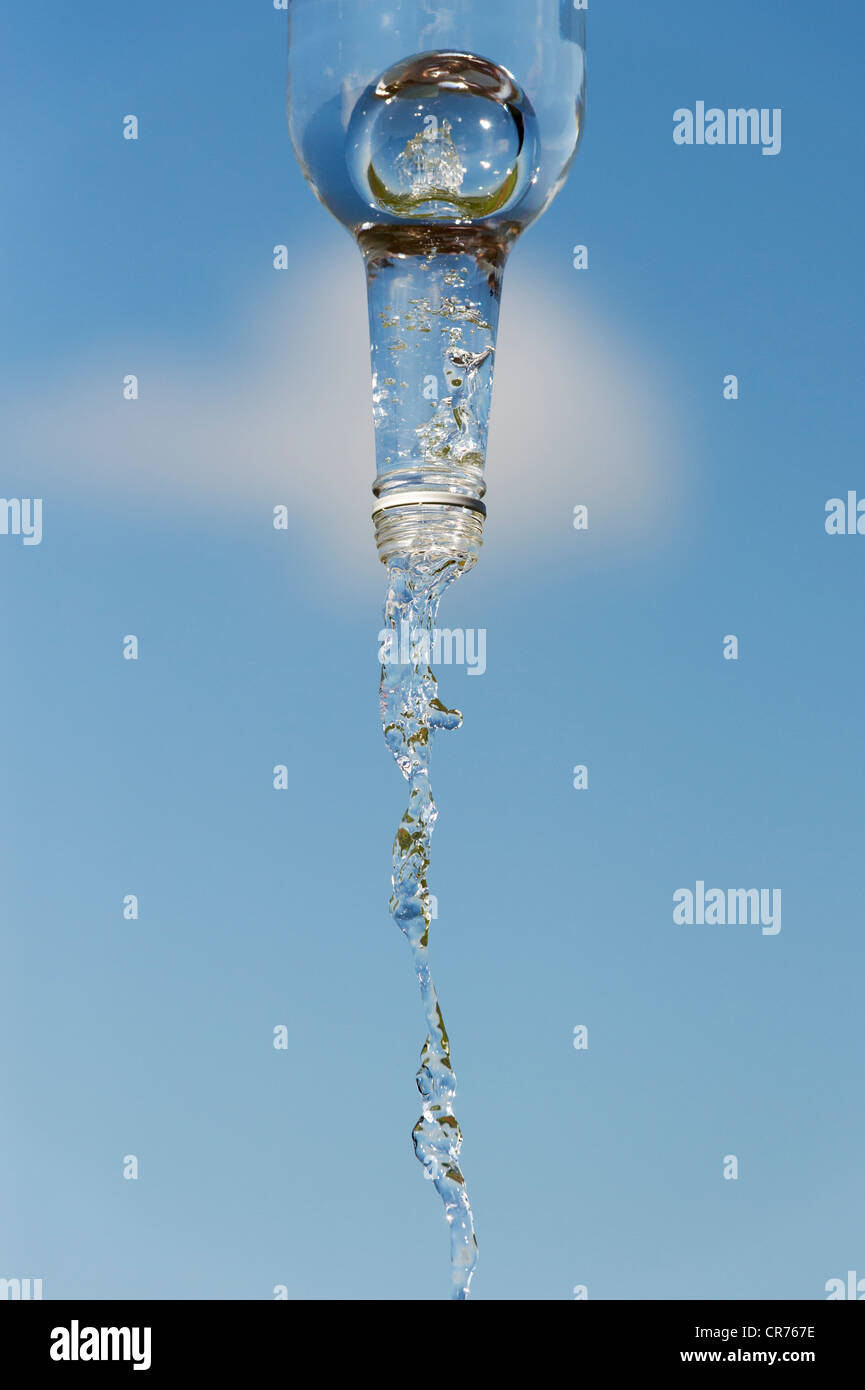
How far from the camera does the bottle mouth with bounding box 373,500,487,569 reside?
31.1 inches

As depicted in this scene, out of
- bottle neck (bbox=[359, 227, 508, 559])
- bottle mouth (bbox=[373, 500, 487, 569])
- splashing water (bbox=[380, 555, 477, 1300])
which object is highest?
bottle neck (bbox=[359, 227, 508, 559])

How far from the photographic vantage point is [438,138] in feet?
2.74

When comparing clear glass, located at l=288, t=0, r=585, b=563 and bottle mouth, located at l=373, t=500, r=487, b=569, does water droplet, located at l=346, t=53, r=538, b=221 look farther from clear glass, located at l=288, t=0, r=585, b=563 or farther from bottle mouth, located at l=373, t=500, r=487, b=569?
bottle mouth, located at l=373, t=500, r=487, b=569

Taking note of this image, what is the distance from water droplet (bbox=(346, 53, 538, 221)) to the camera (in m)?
0.84

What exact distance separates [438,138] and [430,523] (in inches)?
8.4

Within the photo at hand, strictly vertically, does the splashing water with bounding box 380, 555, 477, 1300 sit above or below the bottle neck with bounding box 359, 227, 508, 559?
below

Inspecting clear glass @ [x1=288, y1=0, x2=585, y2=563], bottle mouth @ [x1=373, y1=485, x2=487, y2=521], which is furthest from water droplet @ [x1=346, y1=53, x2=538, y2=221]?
bottle mouth @ [x1=373, y1=485, x2=487, y2=521]

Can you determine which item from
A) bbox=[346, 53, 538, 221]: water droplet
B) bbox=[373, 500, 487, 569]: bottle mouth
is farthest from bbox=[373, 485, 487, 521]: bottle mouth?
bbox=[346, 53, 538, 221]: water droplet

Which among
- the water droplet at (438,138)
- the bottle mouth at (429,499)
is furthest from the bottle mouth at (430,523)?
the water droplet at (438,138)

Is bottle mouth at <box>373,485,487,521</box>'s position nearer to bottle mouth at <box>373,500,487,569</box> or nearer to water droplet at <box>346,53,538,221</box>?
bottle mouth at <box>373,500,487,569</box>

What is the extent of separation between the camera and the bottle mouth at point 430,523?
0.79 m

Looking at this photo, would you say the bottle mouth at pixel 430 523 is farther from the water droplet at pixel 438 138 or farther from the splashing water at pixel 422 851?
the water droplet at pixel 438 138

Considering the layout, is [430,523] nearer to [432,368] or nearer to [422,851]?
[432,368]

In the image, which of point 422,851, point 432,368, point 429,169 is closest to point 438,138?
point 429,169
